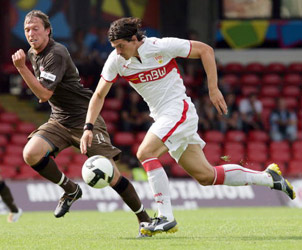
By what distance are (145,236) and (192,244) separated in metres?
0.83

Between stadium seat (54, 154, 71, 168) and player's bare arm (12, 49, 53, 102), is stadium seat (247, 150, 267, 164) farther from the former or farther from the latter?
player's bare arm (12, 49, 53, 102)

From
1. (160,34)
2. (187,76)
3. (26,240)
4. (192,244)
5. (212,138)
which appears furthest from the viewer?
(160,34)

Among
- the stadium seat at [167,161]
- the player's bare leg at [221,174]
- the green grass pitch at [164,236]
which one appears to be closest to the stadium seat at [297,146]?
the stadium seat at [167,161]

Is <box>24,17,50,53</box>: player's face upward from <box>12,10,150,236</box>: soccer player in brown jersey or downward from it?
upward

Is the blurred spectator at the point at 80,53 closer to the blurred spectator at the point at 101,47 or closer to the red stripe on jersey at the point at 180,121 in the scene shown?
the blurred spectator at the point at 101,47

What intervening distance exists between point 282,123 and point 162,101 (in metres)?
11.0

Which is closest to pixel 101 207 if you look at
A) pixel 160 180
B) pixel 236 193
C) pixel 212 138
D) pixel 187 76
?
pixel 236 193

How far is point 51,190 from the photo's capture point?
14.4 metres

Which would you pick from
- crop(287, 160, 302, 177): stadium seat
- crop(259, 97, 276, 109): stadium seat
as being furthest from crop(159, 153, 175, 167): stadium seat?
crop(259, 97, 276, 109): stadium seat

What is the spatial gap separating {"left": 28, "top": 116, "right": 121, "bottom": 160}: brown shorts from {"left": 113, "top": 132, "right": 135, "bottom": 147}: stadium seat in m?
9.05

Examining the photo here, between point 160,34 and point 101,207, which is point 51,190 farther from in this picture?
point 160,34

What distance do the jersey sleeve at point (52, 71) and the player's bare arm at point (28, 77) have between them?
0.08m

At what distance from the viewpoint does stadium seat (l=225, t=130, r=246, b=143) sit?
701 inches

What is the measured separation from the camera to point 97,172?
7.14 meters
